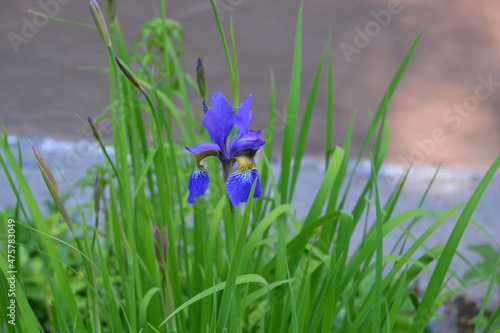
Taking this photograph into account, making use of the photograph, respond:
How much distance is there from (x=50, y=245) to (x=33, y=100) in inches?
103

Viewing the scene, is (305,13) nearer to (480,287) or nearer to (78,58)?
(78,58)

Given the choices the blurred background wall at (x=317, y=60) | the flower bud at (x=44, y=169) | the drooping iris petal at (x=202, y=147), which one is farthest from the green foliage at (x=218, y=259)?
the blurred background wall at (x=317, y=60)

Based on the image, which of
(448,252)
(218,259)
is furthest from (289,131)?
(448,252)

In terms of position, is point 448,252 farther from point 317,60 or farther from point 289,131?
point 317,60

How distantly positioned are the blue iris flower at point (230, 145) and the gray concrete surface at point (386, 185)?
1985 mm

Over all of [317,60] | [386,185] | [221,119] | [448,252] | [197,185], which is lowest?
[386,185]

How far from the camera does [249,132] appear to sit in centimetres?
94

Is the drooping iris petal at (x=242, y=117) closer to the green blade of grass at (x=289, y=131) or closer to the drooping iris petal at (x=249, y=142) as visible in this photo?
the drooping iris petal at (x=249, y=142)

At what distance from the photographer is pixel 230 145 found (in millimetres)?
954

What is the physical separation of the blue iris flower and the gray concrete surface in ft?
6.51

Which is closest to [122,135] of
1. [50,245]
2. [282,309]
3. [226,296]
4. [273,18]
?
[50,245]

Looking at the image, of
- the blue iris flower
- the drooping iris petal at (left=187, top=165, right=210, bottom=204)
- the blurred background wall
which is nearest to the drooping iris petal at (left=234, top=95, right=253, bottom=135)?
the blue iris flower

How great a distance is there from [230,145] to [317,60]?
248 centimetres

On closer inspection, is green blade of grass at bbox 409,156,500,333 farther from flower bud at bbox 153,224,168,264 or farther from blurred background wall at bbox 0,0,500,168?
blurred background wall at bbox 0,0,500,168
